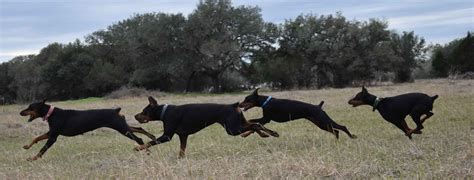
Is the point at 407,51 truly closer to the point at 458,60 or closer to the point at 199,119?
the point at 458,60

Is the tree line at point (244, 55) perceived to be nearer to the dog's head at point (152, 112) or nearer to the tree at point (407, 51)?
the tree at point (407, 51)

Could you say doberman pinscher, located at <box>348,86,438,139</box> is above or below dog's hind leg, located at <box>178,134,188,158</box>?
above

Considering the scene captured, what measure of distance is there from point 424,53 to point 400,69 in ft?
18.4

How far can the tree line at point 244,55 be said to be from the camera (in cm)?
5309

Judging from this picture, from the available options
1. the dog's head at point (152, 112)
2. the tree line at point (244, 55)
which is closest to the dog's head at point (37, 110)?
the dog's head at point (152, 112)

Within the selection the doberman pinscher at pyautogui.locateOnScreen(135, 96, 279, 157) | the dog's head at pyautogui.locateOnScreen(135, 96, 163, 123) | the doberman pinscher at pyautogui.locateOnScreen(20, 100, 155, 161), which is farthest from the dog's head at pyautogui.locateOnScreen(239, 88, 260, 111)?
the doberman pinscher at pyautogui.locateOnScreen(20, 100, 155, 161)

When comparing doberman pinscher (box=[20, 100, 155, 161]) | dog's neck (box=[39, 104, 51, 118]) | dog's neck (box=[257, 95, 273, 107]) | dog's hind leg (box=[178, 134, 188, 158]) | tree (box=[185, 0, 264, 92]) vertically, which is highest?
tree (box=[185, 0, 264, 92])

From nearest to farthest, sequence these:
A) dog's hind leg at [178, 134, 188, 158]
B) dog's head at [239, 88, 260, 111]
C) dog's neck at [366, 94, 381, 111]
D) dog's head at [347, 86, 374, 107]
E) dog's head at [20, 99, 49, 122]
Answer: dog's hind leg at [178, 134, 188, 158], dog's head at [239, 88, 260, 111], dog's head at [20, 99, 49, 122], dog's neck at [366, 94, 381, 111], dog's head at [347, 86, 374, 107]

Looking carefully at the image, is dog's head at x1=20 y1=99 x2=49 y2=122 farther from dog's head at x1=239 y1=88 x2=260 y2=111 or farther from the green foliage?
the green foliage

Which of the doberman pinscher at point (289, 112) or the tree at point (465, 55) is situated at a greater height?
the tree at point (465, 55)

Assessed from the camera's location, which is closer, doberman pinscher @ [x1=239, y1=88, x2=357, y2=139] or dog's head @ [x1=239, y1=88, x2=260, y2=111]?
doberman pinscher @ [x1=239, y1=88, x2=357, y2=139]

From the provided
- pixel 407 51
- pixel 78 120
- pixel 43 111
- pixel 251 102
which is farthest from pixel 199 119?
pixel 407 51

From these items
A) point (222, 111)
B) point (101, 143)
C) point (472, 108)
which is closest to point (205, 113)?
point (222, 111)

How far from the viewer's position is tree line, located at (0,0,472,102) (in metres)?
53.1
